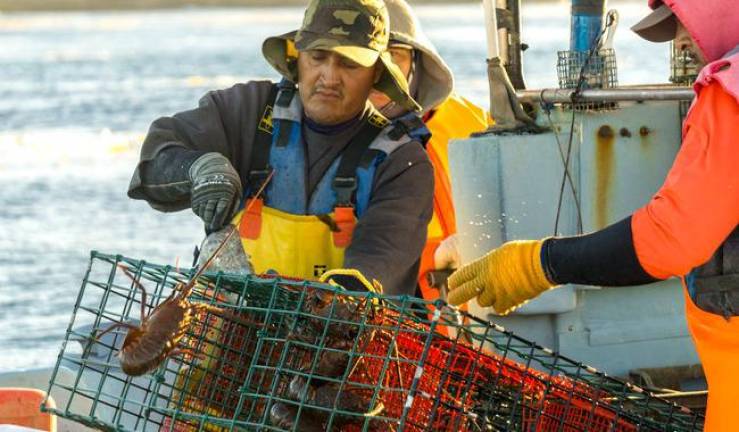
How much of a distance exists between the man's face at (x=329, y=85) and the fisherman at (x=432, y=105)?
1.01 m

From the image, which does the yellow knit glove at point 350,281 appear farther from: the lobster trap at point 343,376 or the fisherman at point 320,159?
the fisherman at point 320,159

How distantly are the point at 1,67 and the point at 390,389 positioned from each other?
2449 cm

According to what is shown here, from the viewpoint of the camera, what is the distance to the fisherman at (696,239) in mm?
3979

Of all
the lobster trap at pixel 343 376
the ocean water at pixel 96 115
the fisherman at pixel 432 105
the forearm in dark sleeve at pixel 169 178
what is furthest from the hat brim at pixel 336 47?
the fisherman at pixel 432 105

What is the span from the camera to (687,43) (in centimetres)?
430

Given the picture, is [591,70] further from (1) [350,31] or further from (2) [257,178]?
(2) [257,178]

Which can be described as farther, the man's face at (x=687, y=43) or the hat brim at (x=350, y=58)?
the hat brim at (x=350, y=58)

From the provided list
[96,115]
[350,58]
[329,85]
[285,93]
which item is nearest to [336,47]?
[350,58]

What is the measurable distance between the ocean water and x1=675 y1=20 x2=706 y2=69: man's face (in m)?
1.56

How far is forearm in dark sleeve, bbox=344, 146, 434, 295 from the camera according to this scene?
202 inches

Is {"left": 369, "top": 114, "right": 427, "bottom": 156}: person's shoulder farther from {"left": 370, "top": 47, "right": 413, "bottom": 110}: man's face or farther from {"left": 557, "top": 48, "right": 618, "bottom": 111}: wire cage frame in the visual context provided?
{"left": 370, "top": 47, "right": 413, "bottom": 110}: man's face

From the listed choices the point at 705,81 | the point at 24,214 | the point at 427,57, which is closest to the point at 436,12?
the point at 24,214

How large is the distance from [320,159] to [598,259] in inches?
53.4

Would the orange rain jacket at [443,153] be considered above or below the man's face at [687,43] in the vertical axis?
below
